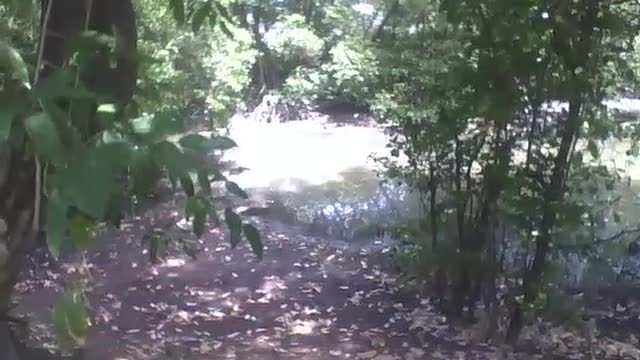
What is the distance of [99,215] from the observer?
0.92 meters

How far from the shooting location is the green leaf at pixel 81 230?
108 centimetres

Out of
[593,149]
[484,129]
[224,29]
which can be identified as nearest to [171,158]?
[224,29]

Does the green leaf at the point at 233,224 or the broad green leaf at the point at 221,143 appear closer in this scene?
the broad green leaf at the point at 221,143

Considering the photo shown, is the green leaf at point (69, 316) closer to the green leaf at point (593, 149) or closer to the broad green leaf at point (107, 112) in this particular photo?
the broad green leaf at point (107, 112)

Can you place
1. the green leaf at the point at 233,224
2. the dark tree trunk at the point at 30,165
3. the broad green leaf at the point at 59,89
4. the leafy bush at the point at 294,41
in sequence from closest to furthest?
the broad green leaf at the point at 59,89
the green leaf at the point at 233,224
the dark tree trunk at the point at 30,165
the leafy bush at the point at 294,41

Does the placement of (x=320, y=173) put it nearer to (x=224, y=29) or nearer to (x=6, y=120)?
(x=224, y=29)

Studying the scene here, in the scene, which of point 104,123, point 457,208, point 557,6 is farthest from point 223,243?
point 104,123

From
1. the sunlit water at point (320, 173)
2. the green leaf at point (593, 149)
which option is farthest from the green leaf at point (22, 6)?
the sunlit water at point (320, 173)

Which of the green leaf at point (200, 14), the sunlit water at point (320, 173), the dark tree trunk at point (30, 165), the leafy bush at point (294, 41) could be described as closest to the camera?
the dark tree trunk at point (30, 165)

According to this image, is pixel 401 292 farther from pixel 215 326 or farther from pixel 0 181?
pixel 0 181

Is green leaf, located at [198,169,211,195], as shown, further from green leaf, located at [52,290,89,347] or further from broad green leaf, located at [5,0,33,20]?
broad green leaf, located at [5,0,33,20]

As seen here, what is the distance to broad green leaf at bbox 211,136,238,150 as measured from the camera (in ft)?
3.82

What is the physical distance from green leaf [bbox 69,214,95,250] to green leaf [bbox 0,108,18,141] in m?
0.14

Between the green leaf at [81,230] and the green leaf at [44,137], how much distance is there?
138mm
